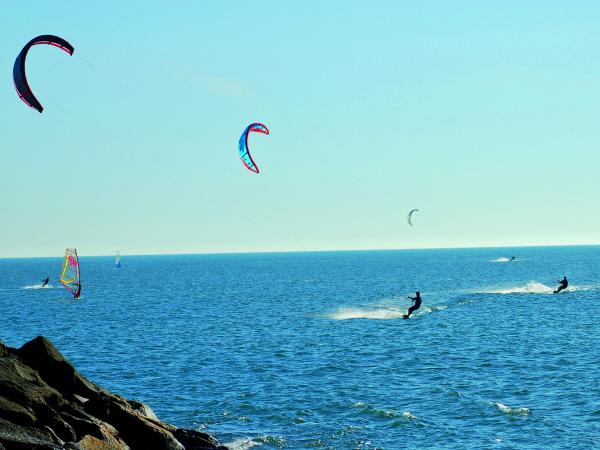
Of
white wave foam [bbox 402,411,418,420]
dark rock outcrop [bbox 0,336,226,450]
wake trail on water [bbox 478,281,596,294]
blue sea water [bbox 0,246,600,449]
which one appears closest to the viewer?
dark rock outcrop [bbox 0,336,226,450]

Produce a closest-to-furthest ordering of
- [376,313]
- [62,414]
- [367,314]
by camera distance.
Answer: [62,414] < [367,314] < [376,313]

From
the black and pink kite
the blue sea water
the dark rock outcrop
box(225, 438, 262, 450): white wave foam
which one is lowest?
box(225, 438, 262, 450): white wave foam

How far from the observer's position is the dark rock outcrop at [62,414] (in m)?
20.0

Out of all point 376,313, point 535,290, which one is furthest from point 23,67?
point 535,290

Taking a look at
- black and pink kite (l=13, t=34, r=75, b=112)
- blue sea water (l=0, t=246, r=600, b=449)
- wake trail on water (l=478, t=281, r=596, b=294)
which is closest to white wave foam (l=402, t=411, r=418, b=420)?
blue sea water (l=0, t=246, r=600, b=449)

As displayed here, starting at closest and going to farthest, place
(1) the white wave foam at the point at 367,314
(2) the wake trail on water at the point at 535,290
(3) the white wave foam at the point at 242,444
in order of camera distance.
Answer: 1. (3) the white wave foam at the point at 242,444
2. (1) the white wave foam at the point at 367,314
3. (2) the wake trail on water at the point at 535,290

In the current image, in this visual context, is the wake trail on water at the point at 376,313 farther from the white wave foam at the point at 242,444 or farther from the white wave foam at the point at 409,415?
the white wave foam at the point at 242,444

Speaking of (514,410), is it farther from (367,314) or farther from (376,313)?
(376,313)

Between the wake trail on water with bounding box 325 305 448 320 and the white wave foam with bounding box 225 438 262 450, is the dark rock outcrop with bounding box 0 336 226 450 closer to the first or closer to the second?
the white wave foam with bounding box 225 438 262 450

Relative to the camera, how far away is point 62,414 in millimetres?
21797

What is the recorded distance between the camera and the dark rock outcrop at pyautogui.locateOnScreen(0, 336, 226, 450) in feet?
65.8

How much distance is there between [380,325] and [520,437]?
4040cm

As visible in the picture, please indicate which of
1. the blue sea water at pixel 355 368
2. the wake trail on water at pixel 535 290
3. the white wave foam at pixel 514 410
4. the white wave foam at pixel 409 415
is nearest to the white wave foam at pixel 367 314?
the blue sea water at pixel 355 368

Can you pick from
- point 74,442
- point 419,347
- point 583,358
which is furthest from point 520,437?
point 419,347
